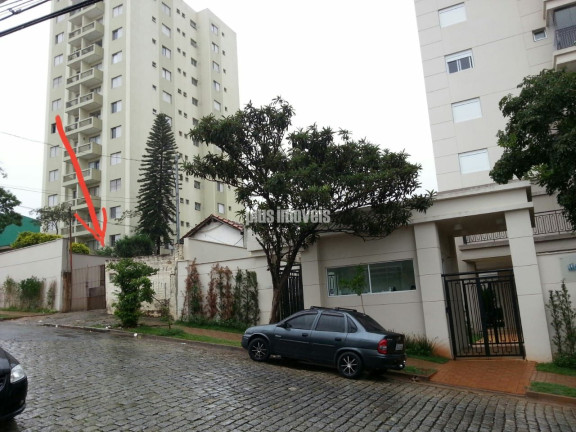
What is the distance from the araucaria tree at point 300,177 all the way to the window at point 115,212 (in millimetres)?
30115

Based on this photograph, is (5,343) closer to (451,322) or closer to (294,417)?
(294,417)

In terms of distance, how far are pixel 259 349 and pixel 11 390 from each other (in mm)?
6294

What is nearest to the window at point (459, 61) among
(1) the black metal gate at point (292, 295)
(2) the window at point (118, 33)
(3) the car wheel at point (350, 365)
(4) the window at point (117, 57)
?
(1) the black metal gate at point (292, 295)

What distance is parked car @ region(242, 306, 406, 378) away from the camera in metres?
9.46

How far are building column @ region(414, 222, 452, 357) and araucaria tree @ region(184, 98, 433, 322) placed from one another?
3.12ft

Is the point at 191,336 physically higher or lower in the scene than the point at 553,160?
lower

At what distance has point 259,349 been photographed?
433 inches

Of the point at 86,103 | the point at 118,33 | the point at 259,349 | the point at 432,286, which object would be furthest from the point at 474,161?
the point at 118,33

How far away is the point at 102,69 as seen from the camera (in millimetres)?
45500

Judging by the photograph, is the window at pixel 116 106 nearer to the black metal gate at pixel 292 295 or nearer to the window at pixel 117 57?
the window at pixel 117 57

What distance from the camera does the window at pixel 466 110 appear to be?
76.0ft

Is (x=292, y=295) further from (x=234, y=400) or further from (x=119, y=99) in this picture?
(x=119, y=99)

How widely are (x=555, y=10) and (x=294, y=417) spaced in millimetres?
22801

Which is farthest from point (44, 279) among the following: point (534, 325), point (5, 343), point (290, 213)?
point (534, 325)
